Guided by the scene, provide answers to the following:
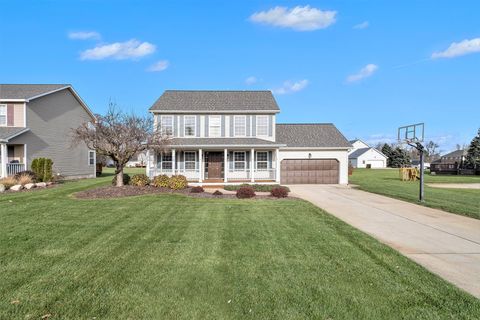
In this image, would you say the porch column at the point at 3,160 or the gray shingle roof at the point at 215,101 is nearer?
the porch column at the point at 3,160

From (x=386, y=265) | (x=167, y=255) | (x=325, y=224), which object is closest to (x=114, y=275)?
(x=167, y=255)

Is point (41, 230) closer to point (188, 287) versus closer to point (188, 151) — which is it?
point (188, 287)

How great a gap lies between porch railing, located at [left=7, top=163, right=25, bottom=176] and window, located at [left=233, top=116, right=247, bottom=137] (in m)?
14.9

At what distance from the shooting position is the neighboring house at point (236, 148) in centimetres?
Answer: 2261

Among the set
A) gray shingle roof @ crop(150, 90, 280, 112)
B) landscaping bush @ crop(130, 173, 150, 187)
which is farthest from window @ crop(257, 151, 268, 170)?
landscaping bush @ crop(130, 173, 150, 187)

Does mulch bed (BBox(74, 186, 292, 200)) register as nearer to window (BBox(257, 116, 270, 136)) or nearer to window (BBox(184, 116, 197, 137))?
window (BBox(184, 116, 197, 137))

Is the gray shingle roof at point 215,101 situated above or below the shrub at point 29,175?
above

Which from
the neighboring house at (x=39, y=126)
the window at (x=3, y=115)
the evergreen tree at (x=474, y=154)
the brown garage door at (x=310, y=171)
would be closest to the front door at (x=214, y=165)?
the brown garage door at (x=310, y=171)

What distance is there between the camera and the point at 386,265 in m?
5.56

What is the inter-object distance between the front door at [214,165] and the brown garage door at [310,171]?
4.87m

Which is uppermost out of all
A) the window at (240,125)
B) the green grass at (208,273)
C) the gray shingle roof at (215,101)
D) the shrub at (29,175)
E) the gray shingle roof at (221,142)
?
the gray shingle roof at (215,101)

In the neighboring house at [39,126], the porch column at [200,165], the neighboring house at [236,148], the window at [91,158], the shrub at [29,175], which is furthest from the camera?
the window at [91,158]

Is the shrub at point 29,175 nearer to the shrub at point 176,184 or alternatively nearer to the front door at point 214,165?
the shrub at point 176,184

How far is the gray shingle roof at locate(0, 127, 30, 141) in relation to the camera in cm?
1938
